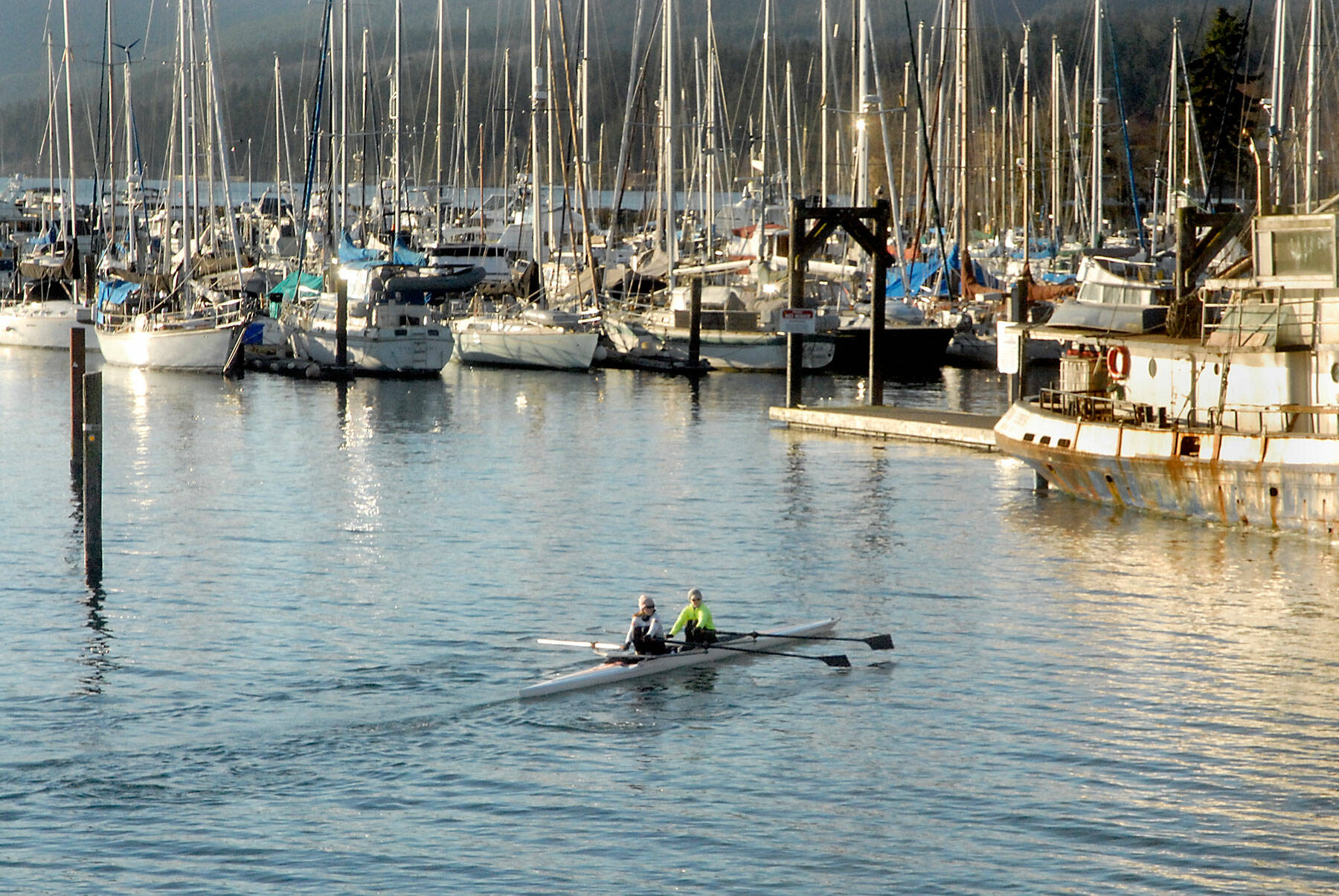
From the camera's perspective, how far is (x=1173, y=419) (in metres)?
35.2

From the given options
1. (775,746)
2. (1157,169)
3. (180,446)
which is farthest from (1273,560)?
(1157,169)

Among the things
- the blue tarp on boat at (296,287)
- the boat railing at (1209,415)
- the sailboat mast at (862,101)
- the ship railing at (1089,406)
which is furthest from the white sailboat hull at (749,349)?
the boat railing at (1209,415)

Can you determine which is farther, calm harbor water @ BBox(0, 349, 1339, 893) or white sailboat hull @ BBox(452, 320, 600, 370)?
white sailboat hull @ BBox(452, 320, 600, 370)

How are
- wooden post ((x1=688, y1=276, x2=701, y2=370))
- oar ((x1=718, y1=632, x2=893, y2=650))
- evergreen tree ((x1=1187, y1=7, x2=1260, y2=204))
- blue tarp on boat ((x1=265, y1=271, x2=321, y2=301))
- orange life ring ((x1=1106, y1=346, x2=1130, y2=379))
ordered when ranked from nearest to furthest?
1. oar ((x1=718, y1=632, x2=893, y2=650))
2. orange life ring ((x1=1106, y1=346, x2=1130, y2=379))
3. wooden post ((x1=688, y1=276, x2=701, y2=370))
4. blue tarp on boat ((x1=265, y1=271, x2=321, y2=301))
5. evergreen tree ((x1=1187, y1=7, x2=1260, y2=204))

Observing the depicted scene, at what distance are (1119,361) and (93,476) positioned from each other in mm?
22189

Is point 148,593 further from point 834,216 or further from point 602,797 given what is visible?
point 834,216

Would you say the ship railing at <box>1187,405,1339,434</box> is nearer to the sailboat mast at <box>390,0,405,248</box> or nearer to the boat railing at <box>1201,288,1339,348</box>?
the boat railing at <box>1201,288,1339,348</box>

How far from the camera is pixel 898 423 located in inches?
1929

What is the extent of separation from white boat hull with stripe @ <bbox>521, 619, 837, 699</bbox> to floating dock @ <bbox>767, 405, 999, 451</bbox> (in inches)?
823

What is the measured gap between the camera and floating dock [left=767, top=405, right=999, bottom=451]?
1868 inches

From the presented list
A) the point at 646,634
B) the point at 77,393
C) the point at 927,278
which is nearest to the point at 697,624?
the point at 646,634

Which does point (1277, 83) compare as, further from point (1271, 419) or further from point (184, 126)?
point (184, 126)

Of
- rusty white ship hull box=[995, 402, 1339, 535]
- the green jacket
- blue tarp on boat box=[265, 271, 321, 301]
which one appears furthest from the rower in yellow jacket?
blue tarp on boat box=[265, 271, 321, 301]

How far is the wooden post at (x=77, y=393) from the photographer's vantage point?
34031 millimetres
